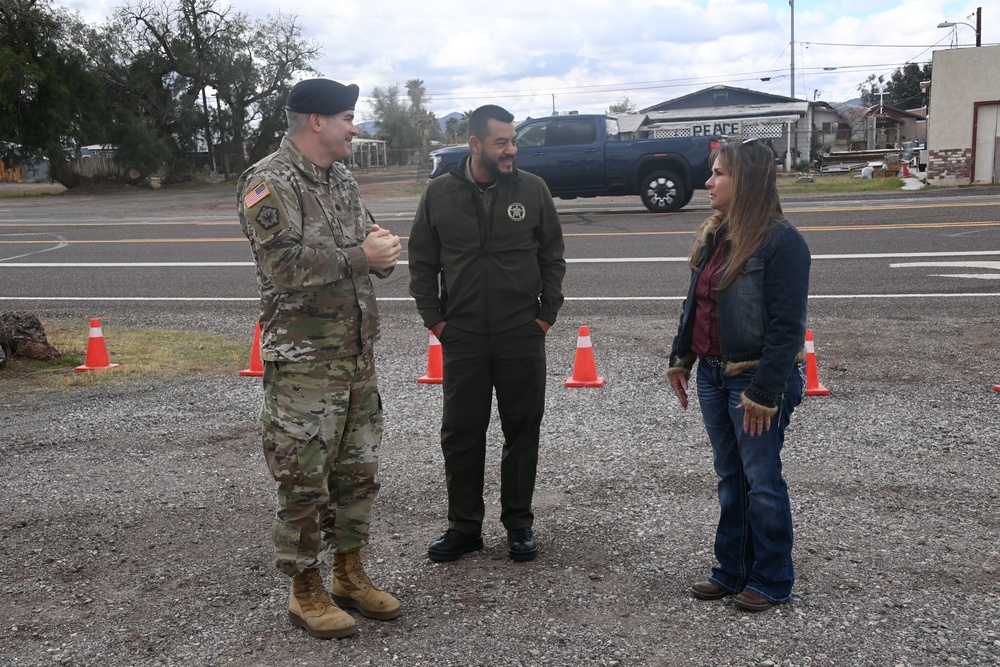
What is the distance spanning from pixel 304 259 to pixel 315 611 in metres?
1.36

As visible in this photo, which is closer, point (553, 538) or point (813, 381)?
point (553, 538)

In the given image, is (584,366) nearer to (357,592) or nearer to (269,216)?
(357,592)

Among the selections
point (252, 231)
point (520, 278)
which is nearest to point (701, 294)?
point (520, 278)

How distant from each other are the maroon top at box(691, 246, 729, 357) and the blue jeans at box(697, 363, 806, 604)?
97 millimetres

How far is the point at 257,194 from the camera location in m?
3.42

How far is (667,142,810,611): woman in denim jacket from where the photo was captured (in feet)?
11.5

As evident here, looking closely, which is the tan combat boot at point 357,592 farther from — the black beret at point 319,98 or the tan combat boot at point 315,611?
the black beret at point 319,98

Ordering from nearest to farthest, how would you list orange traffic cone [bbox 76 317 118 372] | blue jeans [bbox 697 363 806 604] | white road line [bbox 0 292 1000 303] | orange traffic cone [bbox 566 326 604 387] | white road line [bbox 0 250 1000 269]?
blue jeans [bbox 697 363 806 604], orange traffic cone [bbox 566 326 604 387], orange traffic cone [bbox 76 317 118 372], white road line [bbox 0 292 1000 303], white road line [bbox 0 250 1000 269]

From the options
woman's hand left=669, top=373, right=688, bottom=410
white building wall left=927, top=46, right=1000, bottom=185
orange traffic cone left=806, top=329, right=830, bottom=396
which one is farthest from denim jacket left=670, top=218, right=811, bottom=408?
white building wall left=927, top=46, right=1000, bottom=185

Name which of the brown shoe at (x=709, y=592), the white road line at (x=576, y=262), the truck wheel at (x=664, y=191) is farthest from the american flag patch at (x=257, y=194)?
the truck wheel at (x=664, y=191)

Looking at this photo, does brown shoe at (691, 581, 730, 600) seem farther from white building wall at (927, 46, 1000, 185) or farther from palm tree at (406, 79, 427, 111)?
palm tree at (406, 79, 427, 111)

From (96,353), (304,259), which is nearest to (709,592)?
(304,259)

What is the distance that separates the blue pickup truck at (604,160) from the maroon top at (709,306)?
15.8 m

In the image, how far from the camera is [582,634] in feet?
11.7
